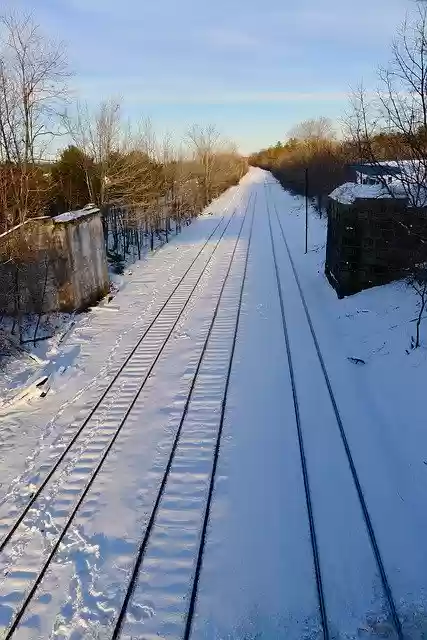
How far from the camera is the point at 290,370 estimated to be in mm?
10469

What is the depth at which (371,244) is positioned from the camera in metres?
14.0

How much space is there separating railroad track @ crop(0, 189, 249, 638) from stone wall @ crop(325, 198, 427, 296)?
17.9ft

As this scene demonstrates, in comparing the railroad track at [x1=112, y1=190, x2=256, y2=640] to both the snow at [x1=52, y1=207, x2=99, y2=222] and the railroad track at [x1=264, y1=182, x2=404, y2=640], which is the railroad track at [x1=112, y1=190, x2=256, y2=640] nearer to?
the railroad track at [x1=264, y1=182, x2=404, y2=640]

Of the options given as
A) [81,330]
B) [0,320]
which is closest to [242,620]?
[81,330]

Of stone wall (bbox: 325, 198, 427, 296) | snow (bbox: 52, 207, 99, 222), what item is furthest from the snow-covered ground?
snow (bbox: 52, 207, 99, 222)

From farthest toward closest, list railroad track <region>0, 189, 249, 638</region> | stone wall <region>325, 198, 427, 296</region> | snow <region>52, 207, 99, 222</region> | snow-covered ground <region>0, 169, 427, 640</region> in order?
snow <region>52, 207, 99, 222</region> → stone wall <region>325, 198, 427, 296</region> → railroad track <region>0, 189, 249, 638</region> → snow-covered ground <region>0, 169, 427, 640</region>

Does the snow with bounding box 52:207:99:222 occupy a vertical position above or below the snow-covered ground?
above

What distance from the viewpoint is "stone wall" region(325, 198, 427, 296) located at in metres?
13.3

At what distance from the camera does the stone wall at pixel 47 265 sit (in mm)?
13016

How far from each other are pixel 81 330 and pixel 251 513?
866 cm

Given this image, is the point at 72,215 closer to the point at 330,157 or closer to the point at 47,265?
the point at 47,265

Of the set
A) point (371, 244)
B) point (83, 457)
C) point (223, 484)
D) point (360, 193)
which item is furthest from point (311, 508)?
point (360, 193)

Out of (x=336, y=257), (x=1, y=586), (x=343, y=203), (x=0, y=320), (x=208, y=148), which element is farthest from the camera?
(x=208, y=148)

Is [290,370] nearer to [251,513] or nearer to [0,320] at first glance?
[251,513]
